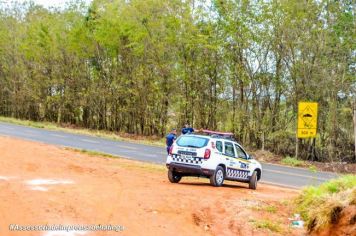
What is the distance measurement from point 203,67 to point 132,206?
24627 millimetres

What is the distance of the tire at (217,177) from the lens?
53.1 feet

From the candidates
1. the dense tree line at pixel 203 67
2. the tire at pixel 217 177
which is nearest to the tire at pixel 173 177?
the tire at pixel 217 177

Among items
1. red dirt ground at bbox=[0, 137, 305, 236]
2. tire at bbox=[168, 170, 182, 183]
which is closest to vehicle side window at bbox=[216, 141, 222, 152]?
red dirt ground at bbox=[0, 137, 305, 236]

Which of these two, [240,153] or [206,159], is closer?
[206,159]

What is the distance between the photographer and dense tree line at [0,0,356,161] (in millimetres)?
28562

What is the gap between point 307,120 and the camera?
14398mm

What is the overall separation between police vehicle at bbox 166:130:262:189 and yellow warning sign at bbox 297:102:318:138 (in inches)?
124

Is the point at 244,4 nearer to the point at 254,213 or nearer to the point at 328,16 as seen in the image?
the point at 328,16

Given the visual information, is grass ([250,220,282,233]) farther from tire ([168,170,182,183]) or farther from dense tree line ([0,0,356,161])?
dense tree line ([0,0,356,161])

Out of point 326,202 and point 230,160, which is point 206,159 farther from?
point 326,202

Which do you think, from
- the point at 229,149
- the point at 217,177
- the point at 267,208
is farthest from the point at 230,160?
the point at 267,208

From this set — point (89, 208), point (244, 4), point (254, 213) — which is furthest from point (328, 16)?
point (89, 208)

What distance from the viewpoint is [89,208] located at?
34.2 ft

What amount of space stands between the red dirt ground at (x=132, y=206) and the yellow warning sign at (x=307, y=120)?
2.04 meters
